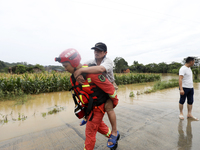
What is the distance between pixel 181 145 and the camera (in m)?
2.04

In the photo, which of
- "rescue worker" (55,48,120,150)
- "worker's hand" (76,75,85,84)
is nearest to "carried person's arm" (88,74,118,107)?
"rescue worker" (55,48,120,150)

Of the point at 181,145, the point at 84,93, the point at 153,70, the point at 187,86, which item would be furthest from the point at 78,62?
the point at 153,70

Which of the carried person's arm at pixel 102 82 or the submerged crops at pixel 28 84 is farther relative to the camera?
the submerged crops at pixel 28 84

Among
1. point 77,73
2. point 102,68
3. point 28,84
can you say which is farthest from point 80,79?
point 28,84

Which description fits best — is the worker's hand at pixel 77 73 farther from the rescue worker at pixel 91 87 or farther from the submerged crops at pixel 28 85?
the submerged crops at pixel 28 85

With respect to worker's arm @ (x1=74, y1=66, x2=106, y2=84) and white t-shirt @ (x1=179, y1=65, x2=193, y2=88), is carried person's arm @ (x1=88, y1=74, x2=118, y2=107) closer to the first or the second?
worker's arm @ (x1=74, y1=66, x2=106, y2=84)

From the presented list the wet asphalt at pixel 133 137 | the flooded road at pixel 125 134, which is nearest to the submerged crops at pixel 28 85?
the flooded road at pixel 125 134

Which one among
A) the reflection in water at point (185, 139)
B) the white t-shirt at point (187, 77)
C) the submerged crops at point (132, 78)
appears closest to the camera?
the reflection in water at point (185, 139)

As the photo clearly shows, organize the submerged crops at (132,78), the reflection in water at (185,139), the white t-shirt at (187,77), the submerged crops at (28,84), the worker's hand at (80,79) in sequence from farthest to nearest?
the submerged crops at (132,78) → the submerged crops at (28,84) → the white t-shirt at (187,77) → the reflection in water at (185,139) → the worker's hand at (80,79)

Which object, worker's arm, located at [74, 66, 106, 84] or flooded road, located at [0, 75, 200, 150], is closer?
worker's arm, located at [74, 66, 106, 84]

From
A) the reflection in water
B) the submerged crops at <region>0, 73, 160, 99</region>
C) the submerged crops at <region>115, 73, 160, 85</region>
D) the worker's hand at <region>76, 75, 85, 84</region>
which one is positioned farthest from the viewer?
the submerged crops at <region>115, 73, 160, 85</region>

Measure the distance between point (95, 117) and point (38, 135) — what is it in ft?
5.23

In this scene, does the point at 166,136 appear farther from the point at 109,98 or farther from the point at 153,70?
the point at 153,70

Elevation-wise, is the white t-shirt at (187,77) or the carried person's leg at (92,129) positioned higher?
the white t-shirt at (187,77)
